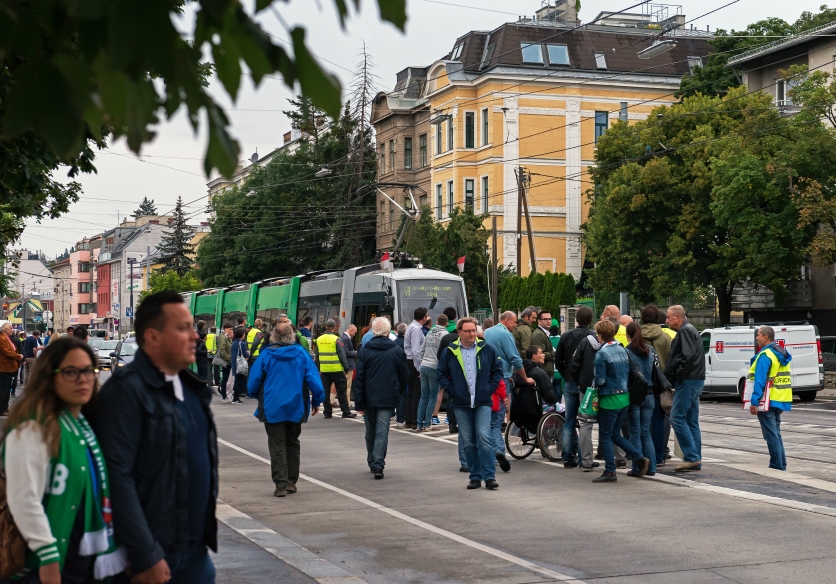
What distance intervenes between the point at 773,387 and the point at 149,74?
12359 millimetres

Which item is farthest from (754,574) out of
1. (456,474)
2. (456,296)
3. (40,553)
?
(456,296)

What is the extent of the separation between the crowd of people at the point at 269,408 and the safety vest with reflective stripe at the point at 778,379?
0.9 inches

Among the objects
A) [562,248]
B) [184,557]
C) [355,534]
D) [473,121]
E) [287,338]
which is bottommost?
[355,534]

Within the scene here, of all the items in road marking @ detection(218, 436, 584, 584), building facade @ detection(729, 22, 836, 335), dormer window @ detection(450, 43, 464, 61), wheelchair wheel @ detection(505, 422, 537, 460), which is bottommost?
road marking @ detection(218, 436, 584, 584)

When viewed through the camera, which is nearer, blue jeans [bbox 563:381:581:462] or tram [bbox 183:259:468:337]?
blue jeans [bbox 563:381:581:462]

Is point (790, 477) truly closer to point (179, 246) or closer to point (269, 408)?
point (269, 408)

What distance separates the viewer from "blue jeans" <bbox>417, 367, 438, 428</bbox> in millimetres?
19656

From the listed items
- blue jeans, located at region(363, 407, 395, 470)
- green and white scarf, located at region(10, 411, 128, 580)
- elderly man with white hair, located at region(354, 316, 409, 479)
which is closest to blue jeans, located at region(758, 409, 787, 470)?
elderly man with white hair, located at region(354, 316, 409, 479)

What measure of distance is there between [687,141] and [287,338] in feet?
119

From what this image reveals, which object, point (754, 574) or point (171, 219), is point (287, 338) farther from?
point (171, 219)

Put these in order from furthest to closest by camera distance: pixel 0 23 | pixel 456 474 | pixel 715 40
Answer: pixel 715 40 < pixel 456 474 < pixel 0 23

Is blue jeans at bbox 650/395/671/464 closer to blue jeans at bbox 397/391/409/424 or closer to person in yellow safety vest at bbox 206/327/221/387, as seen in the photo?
blue jeans at bbox 397/391/409/424

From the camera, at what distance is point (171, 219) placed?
4038 inches

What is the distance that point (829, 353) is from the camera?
35.8 m
